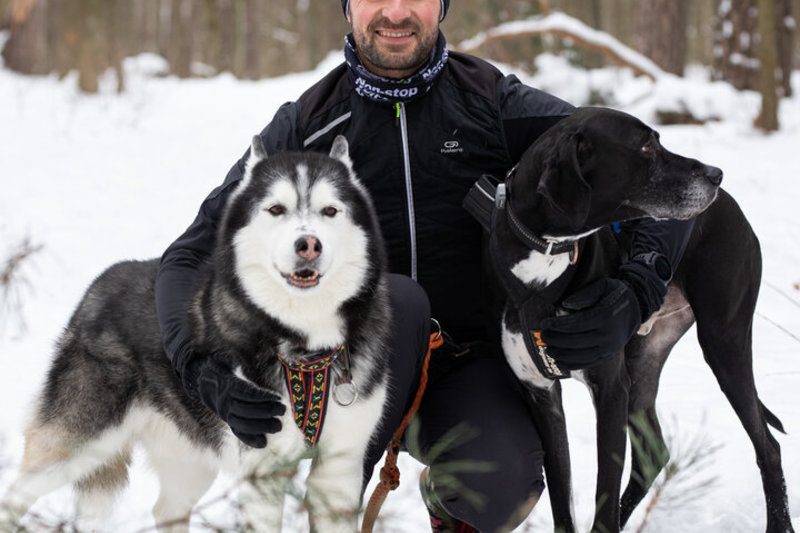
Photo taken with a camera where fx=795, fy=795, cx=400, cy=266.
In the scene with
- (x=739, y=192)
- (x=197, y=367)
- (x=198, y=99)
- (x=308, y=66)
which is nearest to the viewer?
(x=197, y=367)

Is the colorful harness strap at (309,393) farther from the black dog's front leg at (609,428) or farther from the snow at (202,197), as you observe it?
the black dog's front leg at (609,428)

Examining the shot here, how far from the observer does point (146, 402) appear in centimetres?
255

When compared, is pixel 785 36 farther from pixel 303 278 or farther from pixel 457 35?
pixel 303 278

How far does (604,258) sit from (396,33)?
3.43 ft

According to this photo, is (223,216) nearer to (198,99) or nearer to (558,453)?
(558,453)

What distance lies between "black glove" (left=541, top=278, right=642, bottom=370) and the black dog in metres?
0.07

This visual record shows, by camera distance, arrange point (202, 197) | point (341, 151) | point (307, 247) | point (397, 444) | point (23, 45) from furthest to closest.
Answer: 1. point (23, 45)
2. point (202, 197)
3. point (397, 444)
4. point (341, 151)
5. point (307, 247)

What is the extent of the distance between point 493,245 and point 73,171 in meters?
6.16

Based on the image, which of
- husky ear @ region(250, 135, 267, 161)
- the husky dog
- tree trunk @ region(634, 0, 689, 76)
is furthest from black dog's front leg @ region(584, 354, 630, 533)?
tree trunk @ region(634, 0, 689, 76)

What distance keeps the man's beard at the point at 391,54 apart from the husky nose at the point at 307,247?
3.22 ft

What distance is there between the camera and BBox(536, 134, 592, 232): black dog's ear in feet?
7.36

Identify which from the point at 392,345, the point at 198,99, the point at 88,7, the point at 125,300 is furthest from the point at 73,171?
the point at 392,345

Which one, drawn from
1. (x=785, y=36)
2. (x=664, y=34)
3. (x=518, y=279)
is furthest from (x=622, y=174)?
(x=664, y=34)

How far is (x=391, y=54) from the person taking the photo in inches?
108
